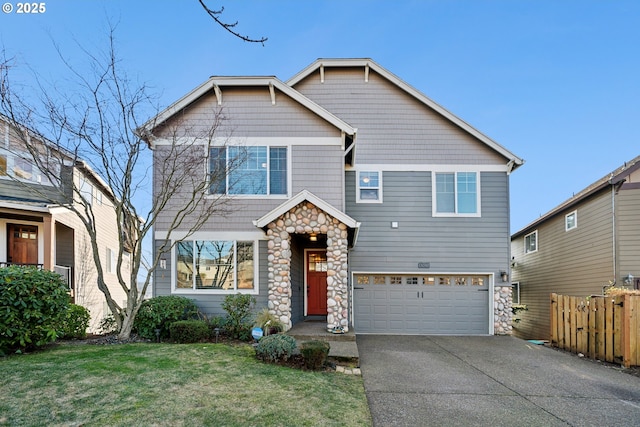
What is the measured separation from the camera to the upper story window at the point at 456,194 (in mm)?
13305

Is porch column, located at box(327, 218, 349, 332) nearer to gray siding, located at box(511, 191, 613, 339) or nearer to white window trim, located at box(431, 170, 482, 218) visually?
white window trim, located at box(431, 170, 482, 218)

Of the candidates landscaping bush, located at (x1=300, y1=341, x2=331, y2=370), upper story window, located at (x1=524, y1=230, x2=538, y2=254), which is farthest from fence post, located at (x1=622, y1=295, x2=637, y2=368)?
upper story window, located at (x1=524, y1=230, x2=538, y2=254)

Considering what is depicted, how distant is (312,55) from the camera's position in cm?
1389

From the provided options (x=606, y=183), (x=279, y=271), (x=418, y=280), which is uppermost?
(x=606, y=183)

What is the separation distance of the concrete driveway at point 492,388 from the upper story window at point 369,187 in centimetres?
498

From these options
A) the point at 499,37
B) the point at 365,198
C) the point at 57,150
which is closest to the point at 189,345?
the point at 57,150

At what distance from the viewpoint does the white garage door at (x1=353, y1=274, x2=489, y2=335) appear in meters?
13.0

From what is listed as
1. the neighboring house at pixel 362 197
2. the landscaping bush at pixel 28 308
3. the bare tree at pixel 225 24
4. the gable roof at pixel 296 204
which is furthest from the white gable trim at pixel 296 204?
the bare tree at pixel 225 24

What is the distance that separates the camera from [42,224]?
44.1 feet

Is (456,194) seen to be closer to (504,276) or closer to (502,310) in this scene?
(504,276)

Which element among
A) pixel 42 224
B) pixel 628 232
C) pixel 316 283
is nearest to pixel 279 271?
pixel 316 283

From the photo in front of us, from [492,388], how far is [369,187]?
7.86 m

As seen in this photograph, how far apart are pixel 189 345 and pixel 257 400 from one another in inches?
146

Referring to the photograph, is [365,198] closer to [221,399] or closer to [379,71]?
[379,71]
